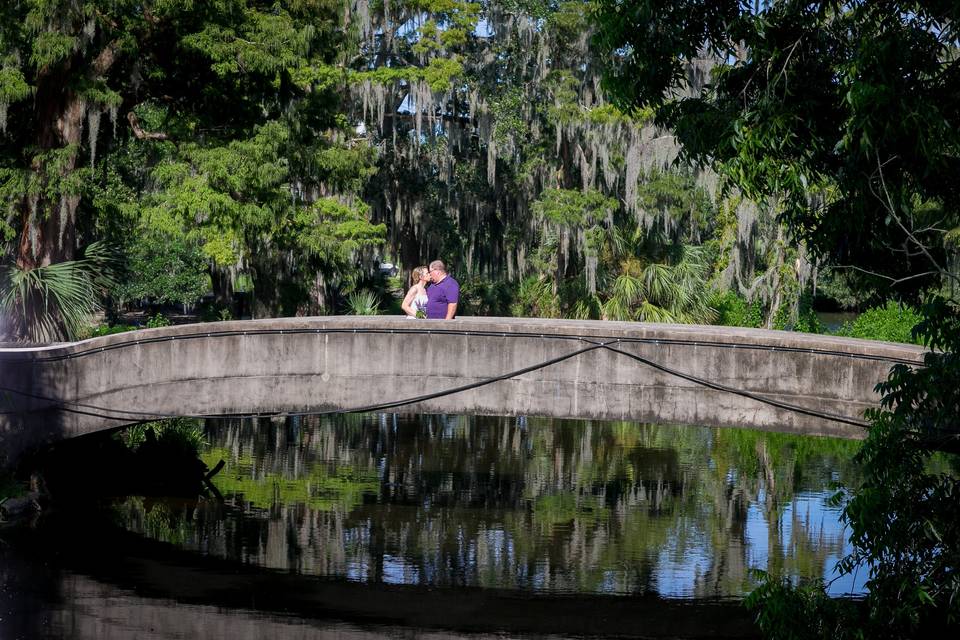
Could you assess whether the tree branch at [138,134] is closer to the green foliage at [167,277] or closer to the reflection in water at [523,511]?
the reflection in water at [523,511]

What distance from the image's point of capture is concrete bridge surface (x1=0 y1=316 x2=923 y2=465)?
1294cm

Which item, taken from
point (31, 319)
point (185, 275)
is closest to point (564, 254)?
point (185, 275)

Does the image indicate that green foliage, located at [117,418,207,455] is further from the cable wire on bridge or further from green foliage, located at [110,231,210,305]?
green foliage, located at [110,231,210,305]

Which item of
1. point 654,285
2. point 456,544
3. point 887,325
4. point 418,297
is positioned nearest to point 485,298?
point 654,285

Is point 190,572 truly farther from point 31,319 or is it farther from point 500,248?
point 500,248

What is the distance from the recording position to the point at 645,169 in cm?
3359

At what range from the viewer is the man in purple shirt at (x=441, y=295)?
14414 mm

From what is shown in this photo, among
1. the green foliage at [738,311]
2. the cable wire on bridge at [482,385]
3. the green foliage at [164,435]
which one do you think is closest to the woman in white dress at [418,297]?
the cable wire on bridge at [482,385]

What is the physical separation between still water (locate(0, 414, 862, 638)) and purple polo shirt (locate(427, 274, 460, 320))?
104 inches

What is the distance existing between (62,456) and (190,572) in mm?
4282

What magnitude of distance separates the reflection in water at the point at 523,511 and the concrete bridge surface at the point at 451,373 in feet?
5.23

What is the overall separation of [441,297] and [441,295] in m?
0.03

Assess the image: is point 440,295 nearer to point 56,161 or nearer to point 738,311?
point 56,161

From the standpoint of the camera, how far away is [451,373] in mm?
14008
